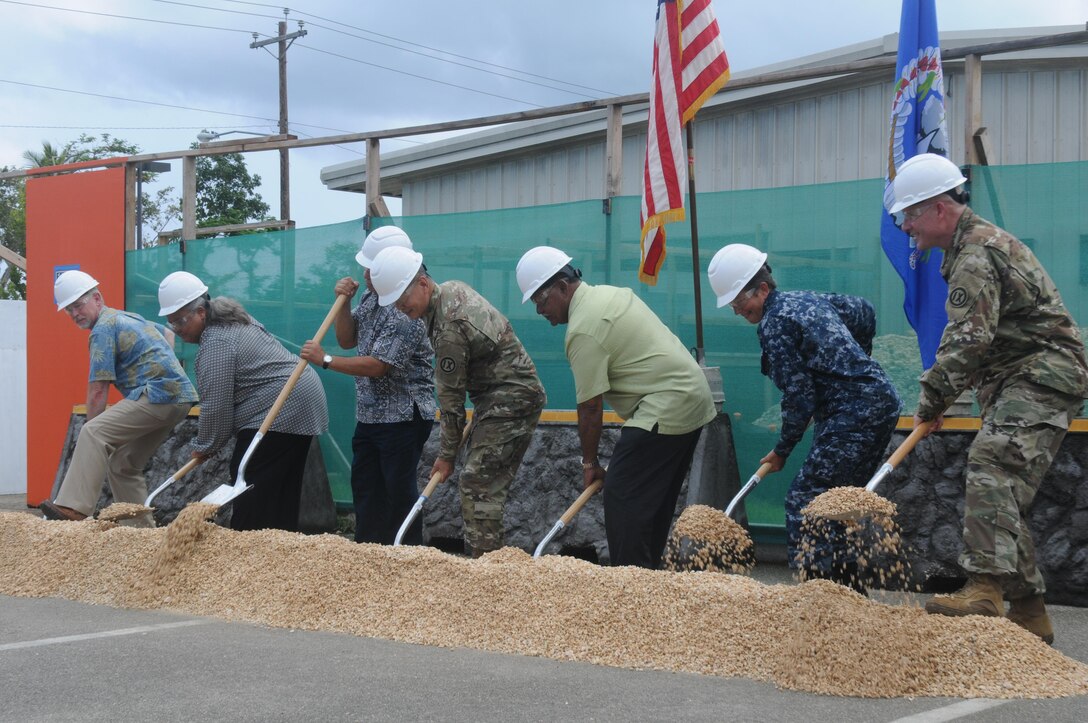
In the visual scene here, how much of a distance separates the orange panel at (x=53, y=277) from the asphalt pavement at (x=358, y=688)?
6.03 metres

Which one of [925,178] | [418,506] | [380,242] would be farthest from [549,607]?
[380,242]

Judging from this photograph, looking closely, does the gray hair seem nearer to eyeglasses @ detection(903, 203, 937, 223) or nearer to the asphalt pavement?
the asphalt pavement

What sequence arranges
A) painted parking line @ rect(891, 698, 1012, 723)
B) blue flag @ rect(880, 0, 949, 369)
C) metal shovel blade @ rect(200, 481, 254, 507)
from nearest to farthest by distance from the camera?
painted parking line @ rect(891, 698, 1012, 723) < metal shovel blade @ rect(200, 481, 254, 507) < blue flag @ rect(880, 0, 949, 369)

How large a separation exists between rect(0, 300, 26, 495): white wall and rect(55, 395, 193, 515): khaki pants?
6.62m

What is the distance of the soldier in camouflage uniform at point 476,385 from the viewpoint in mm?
5711

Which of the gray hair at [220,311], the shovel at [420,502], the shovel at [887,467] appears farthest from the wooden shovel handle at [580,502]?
the gray hair at [220,311]

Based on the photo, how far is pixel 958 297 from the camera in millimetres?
4566

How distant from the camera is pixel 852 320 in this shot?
567 cm

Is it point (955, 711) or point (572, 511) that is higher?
point (572, 511)

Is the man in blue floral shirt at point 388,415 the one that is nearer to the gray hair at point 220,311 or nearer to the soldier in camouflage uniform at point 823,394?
the gray hair at point 220,311

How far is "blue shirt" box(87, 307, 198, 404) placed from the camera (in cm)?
732

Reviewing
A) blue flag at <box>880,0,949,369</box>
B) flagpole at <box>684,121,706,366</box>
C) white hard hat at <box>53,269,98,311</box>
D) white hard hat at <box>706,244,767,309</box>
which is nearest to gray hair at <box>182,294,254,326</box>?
white hard hat at <box>53,269,98,311</box>

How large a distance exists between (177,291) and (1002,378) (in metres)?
4.32

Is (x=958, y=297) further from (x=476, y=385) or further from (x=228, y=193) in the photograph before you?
(x=228, y=193)
